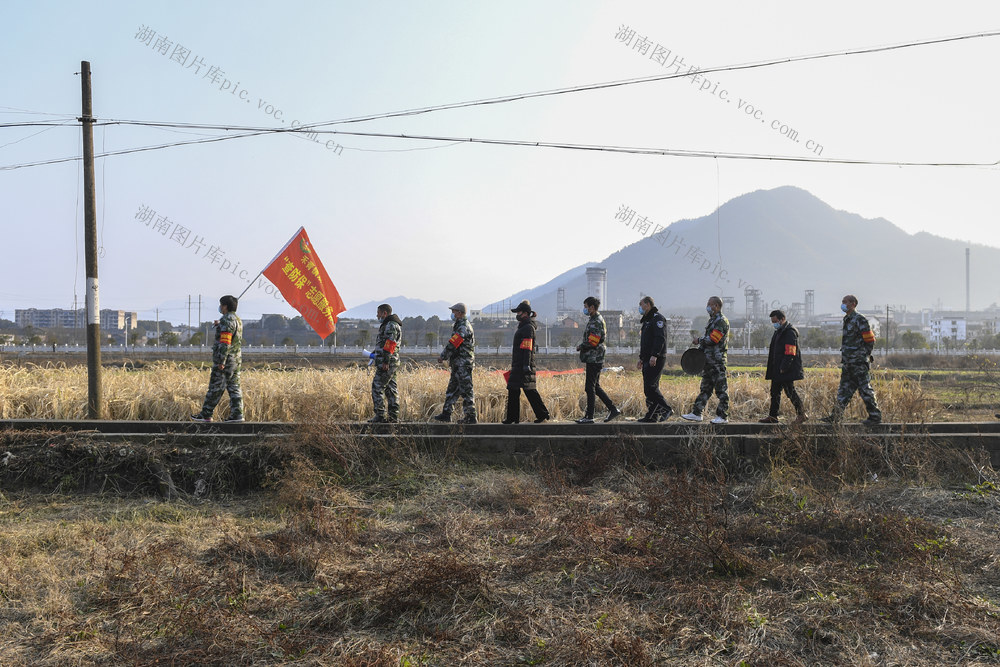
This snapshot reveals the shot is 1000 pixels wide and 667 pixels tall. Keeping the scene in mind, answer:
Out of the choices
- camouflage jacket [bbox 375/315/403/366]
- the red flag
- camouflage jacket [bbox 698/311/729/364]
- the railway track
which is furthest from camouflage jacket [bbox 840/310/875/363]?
the red flag

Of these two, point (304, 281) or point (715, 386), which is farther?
point (304, 281)

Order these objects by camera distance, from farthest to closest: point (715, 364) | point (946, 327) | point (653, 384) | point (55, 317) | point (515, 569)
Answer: point (946, 327), point (55, 317), point (653, 384), point (715, 364), point (515, 569)

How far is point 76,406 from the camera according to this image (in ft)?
36.6

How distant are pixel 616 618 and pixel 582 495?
2.89 meters

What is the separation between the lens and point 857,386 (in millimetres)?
9648

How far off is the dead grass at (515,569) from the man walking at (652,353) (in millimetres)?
2176

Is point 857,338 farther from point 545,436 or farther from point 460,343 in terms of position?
point 460,343

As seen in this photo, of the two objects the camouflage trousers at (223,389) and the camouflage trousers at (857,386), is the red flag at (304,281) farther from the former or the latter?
the camouflage trousers at (857,386)

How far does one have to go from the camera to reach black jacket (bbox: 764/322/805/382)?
31.7 feet

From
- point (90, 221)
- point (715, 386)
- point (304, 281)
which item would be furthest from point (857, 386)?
point (90, 221)

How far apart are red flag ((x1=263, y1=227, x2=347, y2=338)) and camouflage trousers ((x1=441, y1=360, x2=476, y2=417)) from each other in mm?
2476

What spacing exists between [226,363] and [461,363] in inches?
134

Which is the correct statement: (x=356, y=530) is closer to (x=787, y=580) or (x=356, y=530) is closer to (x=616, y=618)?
(x=616, y=618)

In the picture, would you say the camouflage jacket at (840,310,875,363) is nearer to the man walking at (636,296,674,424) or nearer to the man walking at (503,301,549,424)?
the man walking at (636,296,674,424)
